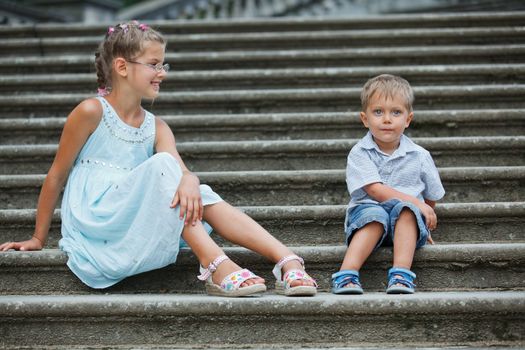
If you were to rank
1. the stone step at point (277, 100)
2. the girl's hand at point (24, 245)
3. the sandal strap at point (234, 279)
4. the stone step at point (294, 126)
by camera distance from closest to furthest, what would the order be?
the sandal strap at point (234, 279) → the girl's hand at point (24, 245) → the stone step at point (294, 126) → the stone step at point (277, 100)

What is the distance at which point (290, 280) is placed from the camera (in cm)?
241

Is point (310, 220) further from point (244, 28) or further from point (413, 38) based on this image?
point (244, 28)

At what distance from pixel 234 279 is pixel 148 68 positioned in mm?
1014

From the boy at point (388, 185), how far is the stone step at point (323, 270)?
0.09m

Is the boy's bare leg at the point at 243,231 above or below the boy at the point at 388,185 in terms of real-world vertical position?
below

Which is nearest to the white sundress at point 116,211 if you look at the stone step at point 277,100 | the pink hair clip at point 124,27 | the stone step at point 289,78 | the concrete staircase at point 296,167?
the concrete staircase at point 296,167

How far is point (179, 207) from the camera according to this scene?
2518 mm

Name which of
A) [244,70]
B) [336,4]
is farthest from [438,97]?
[336,4]

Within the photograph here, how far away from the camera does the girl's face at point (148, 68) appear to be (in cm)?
279

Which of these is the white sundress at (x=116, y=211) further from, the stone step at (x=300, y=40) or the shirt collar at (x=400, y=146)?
the stone step at (x=300, y=40)

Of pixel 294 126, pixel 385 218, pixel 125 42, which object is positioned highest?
pixel 125 42

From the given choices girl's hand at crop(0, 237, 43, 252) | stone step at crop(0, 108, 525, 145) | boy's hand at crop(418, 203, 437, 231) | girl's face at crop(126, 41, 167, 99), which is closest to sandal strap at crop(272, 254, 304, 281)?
boy's hand at crop(418, 203, 437, 231)

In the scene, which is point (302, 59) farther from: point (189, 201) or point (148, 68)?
point (189, 201)

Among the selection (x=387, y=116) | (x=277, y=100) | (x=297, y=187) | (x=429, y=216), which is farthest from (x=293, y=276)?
(x=277, y=100)
